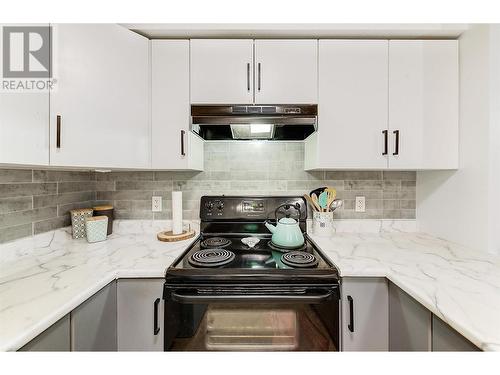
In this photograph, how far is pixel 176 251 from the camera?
1249 mm

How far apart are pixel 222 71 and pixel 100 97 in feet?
2.23

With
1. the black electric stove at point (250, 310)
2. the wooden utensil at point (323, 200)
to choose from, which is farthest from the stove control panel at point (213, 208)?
the wooden utensil at point (323, 200)

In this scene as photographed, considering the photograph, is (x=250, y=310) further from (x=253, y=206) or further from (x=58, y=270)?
(x=58, y=270)

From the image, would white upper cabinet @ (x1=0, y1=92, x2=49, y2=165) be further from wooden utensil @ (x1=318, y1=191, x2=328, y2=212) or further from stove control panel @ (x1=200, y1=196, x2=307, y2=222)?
wooden utensil @ (x1=318, y1=191, x2=328, y2=212)

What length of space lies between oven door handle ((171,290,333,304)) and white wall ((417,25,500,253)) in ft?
3.40

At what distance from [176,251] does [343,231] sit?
4.04ft

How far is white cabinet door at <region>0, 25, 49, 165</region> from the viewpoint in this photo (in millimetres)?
779

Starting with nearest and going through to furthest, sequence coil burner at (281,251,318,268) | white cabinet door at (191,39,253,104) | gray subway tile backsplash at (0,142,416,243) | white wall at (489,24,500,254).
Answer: coil burner at (281,251,318,268) → white wall at (489,24,500,254) → white cabinet door at (191,39,253,104) → gray subway tile backsplash at (0,142,416,243)

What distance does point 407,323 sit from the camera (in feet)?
2.88

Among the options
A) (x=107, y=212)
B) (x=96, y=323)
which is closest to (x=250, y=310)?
(x=96, y=323)

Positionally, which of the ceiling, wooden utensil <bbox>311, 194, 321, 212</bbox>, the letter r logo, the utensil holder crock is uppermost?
the ceiling

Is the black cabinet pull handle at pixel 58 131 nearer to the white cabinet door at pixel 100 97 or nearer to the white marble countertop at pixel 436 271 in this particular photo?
the white cabinet door at pixel 100 97

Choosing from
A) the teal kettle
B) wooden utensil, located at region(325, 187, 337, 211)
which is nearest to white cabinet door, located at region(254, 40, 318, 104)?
wooden utensil, located at region(325, 187, 337, 211)
